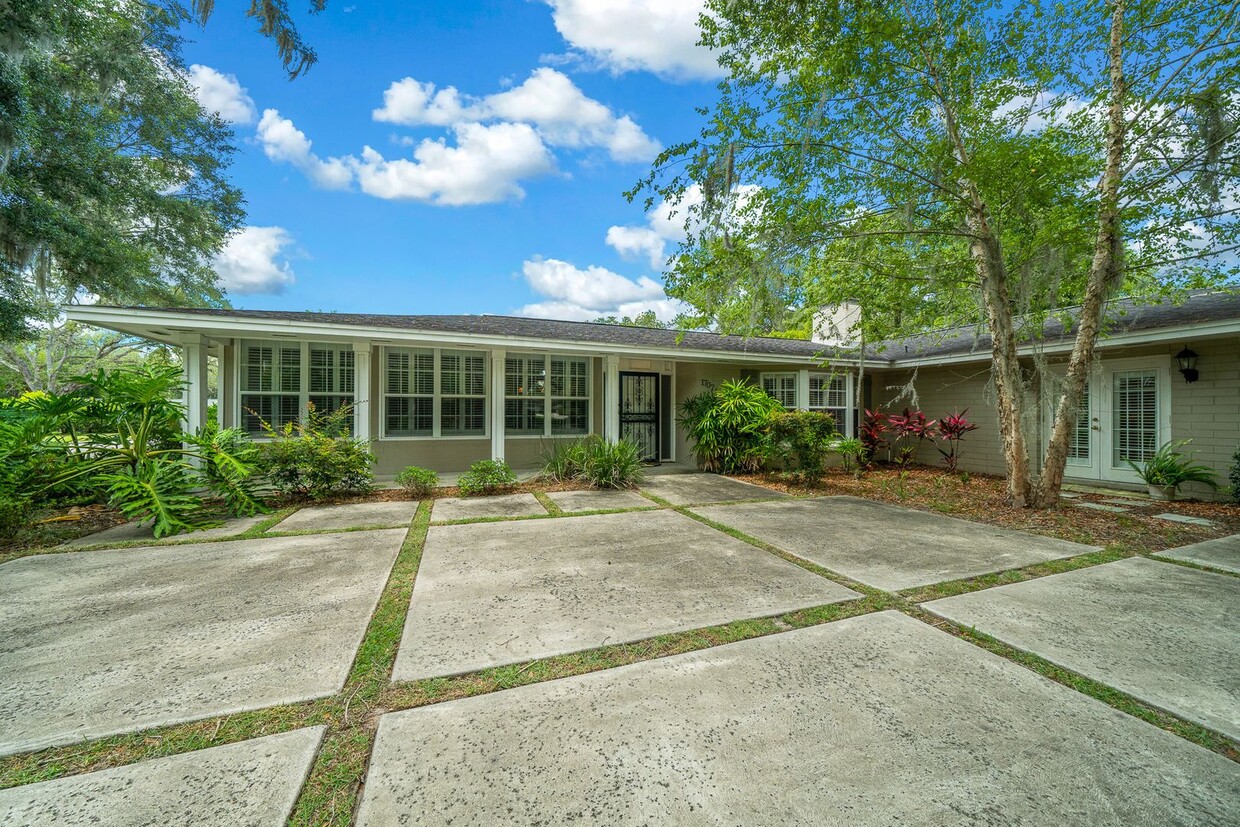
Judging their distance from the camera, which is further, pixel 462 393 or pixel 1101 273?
pixel 462 393

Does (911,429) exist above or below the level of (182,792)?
above

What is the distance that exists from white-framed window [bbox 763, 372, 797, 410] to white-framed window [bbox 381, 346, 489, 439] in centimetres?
558

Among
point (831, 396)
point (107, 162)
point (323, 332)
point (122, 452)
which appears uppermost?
point (107, 162)

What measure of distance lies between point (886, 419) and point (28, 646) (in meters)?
11.1

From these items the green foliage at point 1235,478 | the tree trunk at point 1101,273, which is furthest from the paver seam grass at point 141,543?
the green foliage at point 1235,478

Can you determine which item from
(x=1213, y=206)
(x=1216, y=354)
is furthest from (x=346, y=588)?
(x=1216, y=354)

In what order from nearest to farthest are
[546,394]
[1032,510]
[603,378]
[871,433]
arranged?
[1032,510], [546,394], [603,378], [871,433]

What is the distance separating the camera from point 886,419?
31.4 feet

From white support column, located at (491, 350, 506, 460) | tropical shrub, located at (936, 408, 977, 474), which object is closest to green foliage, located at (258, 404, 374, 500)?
white support column, located at (491, 350, 506, 460)

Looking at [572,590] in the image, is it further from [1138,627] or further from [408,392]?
[408,392]

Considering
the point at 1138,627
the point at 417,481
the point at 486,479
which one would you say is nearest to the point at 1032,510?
the point at 1138,627

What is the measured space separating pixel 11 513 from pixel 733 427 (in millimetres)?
8467

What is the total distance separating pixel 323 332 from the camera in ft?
20.6

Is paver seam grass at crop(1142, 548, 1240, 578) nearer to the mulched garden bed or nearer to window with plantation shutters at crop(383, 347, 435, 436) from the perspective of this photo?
the mulched garden bed
